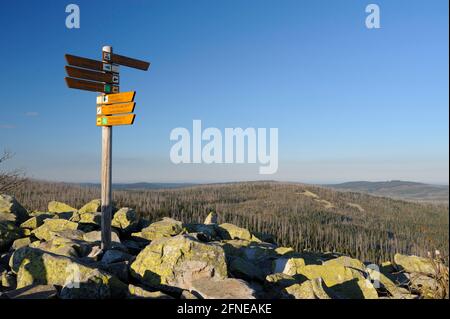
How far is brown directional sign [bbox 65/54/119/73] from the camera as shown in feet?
34.2

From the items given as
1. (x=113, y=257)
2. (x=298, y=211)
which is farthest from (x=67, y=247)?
(x=298, y=211)

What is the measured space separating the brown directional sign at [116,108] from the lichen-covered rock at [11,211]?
761cm

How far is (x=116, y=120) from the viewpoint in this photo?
35.3 ft

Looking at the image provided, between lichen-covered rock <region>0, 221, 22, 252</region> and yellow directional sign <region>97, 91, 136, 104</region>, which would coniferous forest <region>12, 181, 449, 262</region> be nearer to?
lichen-covered rock <region>0, 221, 22, 252</region>

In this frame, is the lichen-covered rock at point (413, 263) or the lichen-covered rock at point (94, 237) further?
the lichen-covered rock at point (413, 263)

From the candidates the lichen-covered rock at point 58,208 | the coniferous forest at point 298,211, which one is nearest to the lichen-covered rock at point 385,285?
the lichen-covered rock at point 58,208

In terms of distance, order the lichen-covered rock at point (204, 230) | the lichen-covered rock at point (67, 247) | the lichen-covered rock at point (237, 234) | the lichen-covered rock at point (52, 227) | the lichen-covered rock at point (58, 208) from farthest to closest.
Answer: the lichen-covered rock at point (58, 208) → the lichen-covered rock at point (237, 234) → the lichen-covered rock at point (204, 230) → the lichen-covered rock at point (52, 227) → the lichen-covered rock at point (67, 247)

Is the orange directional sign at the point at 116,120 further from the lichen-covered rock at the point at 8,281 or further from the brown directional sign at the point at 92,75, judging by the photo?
the lichen-covered rock at the point at 8,281

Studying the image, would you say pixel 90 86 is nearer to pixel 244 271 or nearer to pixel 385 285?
pixel 244 271

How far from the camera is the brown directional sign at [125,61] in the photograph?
445 inches

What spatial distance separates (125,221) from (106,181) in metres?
4.25

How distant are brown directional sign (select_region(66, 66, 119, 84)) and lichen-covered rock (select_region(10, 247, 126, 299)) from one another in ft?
17.9
